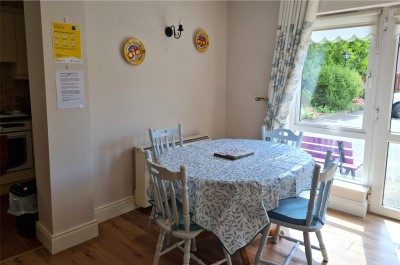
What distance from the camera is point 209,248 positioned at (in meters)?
2.39

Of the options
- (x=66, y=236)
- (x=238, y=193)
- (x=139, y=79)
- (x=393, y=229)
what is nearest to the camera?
(x=238, y=193)

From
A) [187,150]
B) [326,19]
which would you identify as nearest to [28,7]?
[187,150]

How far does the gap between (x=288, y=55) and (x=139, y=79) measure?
160 cm

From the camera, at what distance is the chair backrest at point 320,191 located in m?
1.68

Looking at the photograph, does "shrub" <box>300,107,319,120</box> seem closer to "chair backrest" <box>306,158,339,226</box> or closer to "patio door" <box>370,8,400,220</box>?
"patio door" <box>370,8,400,220</box>

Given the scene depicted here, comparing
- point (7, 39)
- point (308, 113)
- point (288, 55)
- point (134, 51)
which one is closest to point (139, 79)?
point (134, 51)

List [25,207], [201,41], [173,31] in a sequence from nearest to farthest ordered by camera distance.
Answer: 1. [25,207]
2. [173,31]
3. [201,41]

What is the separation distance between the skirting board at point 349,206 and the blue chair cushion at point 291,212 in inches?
47.1

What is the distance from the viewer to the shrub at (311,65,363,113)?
9.99ft

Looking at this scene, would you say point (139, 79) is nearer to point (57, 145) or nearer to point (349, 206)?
point (57, 145)

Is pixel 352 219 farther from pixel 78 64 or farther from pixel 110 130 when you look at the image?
pixel 78 64

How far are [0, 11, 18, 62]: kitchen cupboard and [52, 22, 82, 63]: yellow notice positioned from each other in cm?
179

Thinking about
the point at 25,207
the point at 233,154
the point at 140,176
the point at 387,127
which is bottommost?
the point at 25,207

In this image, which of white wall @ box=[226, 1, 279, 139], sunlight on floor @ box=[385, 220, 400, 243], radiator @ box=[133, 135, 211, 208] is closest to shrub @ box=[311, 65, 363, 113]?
white wall @ box=[226, 1, 279, 139]
